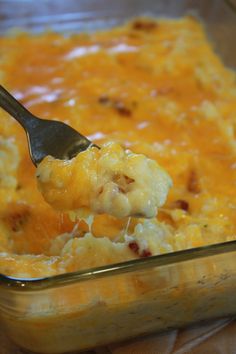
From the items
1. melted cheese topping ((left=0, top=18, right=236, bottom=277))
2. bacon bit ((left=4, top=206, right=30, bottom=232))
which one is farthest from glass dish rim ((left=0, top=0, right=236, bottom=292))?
bacon bit ((left=4, top=206, right=30, bottom=232))

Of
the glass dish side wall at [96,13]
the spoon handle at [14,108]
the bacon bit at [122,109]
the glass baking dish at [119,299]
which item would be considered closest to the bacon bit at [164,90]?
the bacon bit at [122,109]

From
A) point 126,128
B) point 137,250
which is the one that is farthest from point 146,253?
point 126,128

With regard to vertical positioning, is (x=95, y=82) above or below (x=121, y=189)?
below

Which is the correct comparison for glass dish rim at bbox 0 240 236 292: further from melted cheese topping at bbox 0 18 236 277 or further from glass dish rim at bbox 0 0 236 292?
melted cheese topping at bbox 0 18 236 277

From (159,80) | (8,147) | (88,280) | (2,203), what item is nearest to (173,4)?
(159,80)

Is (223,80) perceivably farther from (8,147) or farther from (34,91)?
(8,147)
